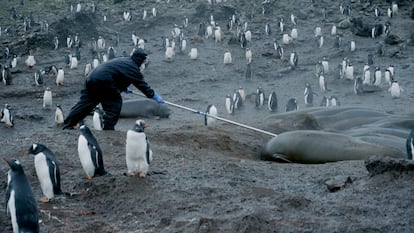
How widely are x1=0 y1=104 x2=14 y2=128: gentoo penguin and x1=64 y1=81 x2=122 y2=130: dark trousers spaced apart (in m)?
4.86

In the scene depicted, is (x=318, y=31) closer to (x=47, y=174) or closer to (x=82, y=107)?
(x=82, y=107)

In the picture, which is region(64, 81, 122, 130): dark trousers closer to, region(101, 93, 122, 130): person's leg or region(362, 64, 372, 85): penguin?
region(101, 93, 122, 130): person's leg

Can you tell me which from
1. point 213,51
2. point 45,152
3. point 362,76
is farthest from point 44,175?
point 213,51

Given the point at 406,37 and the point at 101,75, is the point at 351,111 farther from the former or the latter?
the point at 406,37

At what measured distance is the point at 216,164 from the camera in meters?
7.73

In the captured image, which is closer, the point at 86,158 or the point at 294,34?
the point at 86,158

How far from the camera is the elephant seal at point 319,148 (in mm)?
8797

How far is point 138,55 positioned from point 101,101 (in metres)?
1.09

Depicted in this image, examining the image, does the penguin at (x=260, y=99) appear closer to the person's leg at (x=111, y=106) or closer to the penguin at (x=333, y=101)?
the penguin at (x=333, y=101)

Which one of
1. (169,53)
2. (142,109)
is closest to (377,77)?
(142,109)

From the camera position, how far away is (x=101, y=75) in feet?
30.2

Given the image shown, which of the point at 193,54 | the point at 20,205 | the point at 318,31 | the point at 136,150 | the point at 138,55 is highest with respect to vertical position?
the point at 138,55

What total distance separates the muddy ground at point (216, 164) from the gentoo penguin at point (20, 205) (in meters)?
0.46

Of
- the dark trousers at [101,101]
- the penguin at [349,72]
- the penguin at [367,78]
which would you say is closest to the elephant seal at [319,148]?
the dark trousers at [101,101]
